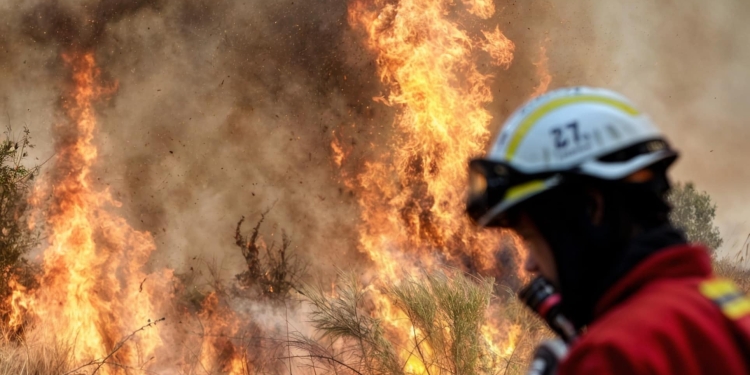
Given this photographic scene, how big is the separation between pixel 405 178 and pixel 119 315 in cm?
455

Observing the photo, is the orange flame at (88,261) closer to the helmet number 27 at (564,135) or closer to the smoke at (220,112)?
the smoke at (220,112)

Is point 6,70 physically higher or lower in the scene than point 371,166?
higher

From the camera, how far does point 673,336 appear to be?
1.08m

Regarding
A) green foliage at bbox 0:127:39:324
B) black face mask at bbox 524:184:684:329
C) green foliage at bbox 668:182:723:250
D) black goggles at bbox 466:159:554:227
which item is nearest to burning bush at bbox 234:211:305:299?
green foliage at bbox 0:127:39:324

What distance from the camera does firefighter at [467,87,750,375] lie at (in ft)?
3.67

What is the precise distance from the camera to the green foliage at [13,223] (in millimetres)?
7965

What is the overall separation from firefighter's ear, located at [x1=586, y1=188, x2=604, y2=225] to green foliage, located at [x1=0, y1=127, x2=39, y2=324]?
7785 millimetres

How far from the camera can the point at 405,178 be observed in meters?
10.7

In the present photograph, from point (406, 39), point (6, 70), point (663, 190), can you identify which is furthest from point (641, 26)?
point (663, 190)

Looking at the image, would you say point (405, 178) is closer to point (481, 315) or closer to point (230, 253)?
point (230, 253)

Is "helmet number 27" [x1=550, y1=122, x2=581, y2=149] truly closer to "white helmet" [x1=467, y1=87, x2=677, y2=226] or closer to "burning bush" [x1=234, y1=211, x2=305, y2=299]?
"white helmet" [x1=467, y1=87, x2=677, y2=226]

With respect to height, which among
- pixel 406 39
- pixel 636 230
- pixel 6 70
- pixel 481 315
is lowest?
pixel 636 230

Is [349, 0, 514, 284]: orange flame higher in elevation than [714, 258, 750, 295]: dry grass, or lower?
higher

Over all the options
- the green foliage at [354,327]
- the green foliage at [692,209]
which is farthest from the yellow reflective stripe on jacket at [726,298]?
the green foliage at [692,209]
